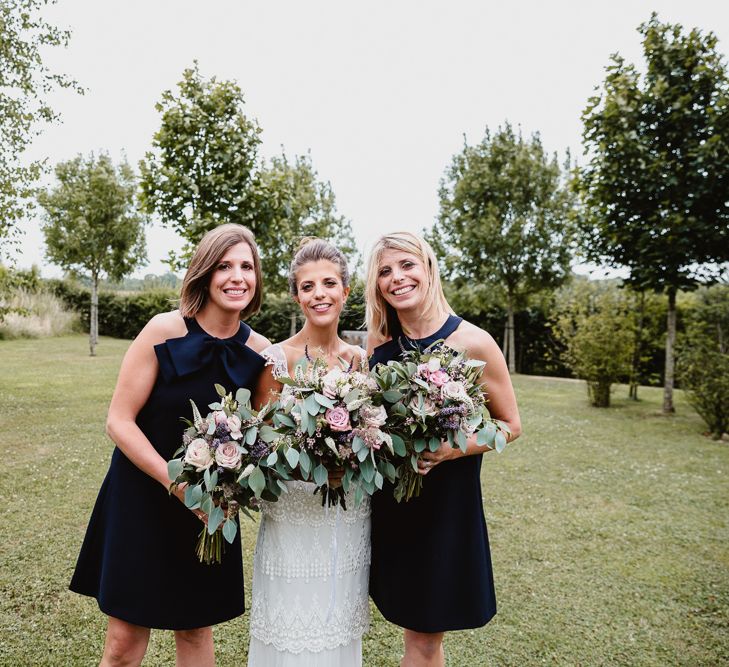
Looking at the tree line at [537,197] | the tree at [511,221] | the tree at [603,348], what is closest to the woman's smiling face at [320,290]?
the tree line at [537,197]

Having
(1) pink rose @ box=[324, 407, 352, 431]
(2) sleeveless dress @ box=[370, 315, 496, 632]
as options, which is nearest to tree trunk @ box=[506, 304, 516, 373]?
(2) sleeveless dress @ box=[370, 315, 496, 632]

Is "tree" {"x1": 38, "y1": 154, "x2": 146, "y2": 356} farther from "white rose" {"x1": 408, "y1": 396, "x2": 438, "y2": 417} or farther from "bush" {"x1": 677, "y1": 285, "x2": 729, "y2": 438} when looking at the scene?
"white rose" {"x1": 408, "y1": 396, "x2": 438, "y2": 417}

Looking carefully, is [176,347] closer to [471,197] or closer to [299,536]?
[299,536]

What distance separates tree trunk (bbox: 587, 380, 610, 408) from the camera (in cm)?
1391

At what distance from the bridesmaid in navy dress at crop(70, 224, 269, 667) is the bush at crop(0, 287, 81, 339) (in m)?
26.5

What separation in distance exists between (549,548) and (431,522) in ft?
11.5

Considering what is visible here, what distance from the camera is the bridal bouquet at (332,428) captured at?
6.99 ft

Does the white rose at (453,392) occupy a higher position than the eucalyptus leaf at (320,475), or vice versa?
the white rose at (453,392)

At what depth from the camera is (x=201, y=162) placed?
869 centimetres

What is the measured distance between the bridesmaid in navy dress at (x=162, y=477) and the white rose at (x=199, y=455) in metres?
0.37

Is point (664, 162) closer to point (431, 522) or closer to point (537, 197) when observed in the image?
point (537, 197)

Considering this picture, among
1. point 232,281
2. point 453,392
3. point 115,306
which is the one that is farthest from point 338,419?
point 115,306

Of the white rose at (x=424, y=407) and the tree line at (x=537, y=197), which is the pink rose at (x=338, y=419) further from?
the tree line at (x=537, y=197)

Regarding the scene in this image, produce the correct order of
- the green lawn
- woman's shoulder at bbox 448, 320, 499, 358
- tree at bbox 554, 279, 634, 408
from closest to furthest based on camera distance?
woman's shoulder at bbox 448, 320, 499, 358
the green lawn
tree at bbox 554, 279, 634, 408
